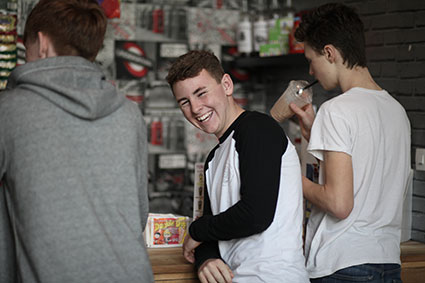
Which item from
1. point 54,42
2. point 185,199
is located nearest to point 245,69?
point 185,199

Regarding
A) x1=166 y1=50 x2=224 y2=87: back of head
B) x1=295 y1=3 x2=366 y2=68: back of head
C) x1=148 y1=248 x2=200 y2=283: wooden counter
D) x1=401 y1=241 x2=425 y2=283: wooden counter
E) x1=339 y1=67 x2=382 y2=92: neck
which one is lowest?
x1=401 y1=241 x2=425 y2=283: wooden counter

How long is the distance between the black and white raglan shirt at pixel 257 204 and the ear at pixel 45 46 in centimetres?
56

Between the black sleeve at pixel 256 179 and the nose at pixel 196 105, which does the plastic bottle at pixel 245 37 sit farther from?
the black sleeve at pixel 256 179

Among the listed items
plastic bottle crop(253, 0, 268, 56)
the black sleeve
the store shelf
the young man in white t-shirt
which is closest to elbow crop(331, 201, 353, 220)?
the young man in white t-shirt

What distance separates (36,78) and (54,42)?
119 millimetres

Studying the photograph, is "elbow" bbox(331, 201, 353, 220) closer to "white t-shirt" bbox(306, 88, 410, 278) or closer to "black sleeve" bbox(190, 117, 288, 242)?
"white t-shirt" bbox(306, 88, 410, 278)

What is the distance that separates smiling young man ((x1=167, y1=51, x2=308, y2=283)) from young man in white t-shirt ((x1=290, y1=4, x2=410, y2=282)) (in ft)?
0.59

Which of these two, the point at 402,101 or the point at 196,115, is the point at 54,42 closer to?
the point at 196,115

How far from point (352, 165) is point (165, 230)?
0.79m

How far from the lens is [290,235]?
163 cm

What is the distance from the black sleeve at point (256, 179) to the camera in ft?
5.13

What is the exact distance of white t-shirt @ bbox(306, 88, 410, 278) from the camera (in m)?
1.80

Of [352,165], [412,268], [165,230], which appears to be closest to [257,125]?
[352,165]

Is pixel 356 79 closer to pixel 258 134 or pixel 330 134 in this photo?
pixel 330 134
